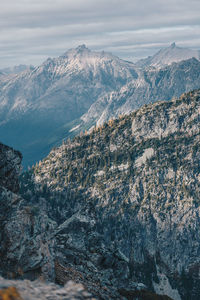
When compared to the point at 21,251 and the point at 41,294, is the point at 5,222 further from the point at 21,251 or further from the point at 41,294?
the point at 41,294

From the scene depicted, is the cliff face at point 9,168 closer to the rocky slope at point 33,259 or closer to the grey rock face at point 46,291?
the rocky slope at point 33,259

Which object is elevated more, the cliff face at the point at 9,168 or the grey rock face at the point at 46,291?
the cliff face at the point at 9,168

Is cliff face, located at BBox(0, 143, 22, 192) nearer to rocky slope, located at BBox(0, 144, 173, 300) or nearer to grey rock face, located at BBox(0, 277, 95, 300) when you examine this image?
rocky slope, located at BBox(0, 144, 173, 300)

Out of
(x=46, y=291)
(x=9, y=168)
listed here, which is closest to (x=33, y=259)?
(x=46, y=291)

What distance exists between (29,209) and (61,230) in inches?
2012

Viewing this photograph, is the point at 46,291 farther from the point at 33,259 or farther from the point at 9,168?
the point at 9,168

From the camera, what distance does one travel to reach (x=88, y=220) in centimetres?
10431

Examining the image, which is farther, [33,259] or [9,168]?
[9,168]

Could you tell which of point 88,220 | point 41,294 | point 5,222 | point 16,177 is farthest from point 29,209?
point 88,220

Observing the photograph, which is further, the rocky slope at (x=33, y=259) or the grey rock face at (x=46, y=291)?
the rocky slope at (x=33, y=259)

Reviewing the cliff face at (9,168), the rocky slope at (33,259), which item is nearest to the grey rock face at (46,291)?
the rocky slope at (33,259)

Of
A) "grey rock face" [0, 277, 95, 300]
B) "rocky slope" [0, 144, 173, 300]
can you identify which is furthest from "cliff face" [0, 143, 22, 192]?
"grey rock face" [0, 277, 95, 300]

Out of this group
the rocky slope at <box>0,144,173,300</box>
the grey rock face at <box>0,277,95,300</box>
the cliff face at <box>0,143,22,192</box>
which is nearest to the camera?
the grey rock face at <box>0,277,95,300</box>

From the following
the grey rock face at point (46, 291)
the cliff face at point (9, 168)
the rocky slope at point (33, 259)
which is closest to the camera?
the grey rock face at point (46, 291)
